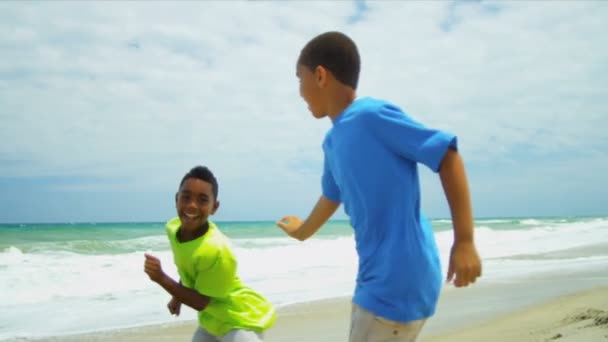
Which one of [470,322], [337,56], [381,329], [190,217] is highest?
[337,56]

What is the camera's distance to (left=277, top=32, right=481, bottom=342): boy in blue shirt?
1.73m

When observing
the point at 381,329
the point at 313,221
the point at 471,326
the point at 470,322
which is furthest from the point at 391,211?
the point at 470,322

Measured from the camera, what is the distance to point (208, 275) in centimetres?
286

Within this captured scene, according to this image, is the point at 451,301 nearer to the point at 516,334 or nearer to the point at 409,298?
the point at 516,334

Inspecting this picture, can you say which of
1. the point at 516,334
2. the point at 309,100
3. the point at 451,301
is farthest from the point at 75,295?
the point at 309,100

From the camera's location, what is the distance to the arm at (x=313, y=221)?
8.05 feet

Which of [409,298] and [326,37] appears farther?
[326,37]

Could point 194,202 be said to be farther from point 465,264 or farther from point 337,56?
point 465,264

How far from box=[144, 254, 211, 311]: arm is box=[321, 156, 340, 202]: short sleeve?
2.67ft

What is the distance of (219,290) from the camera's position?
2.88 m

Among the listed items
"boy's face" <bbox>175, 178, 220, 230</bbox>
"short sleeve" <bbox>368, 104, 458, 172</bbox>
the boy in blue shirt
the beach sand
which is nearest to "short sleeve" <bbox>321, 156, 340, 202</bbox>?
the boy in blue shirt

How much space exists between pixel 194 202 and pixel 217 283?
0.43 meters

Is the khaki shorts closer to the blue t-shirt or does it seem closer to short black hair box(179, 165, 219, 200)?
the blue t-shirt

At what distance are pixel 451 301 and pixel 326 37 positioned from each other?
6.23 m
